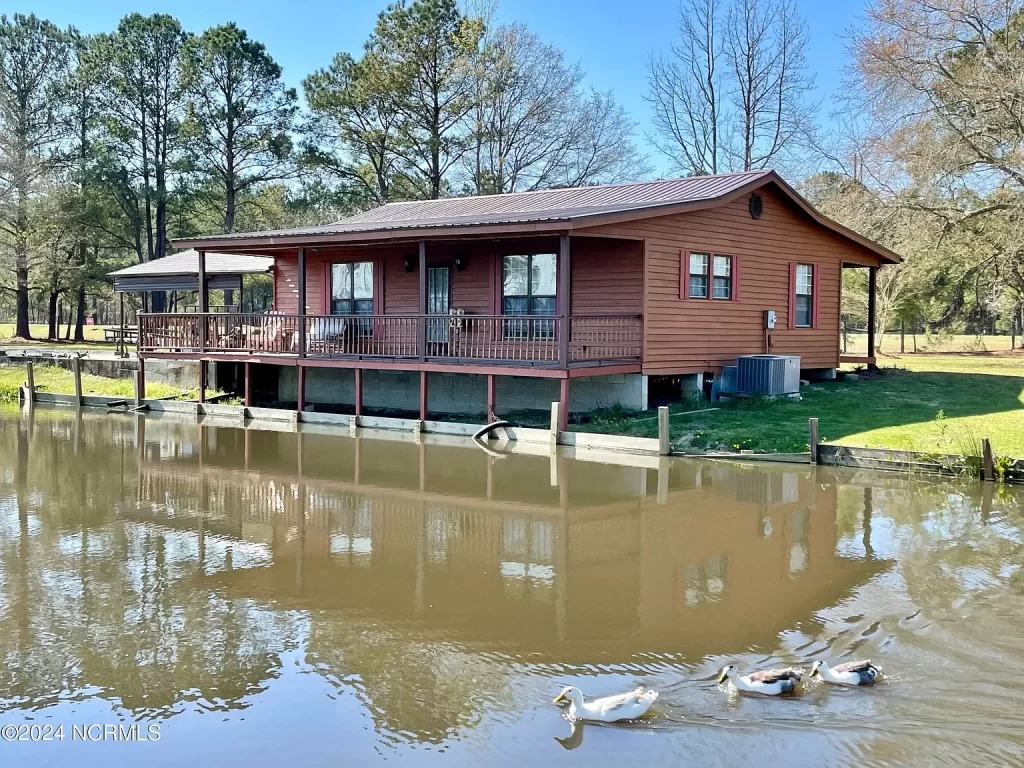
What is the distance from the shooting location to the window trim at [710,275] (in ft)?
58.3

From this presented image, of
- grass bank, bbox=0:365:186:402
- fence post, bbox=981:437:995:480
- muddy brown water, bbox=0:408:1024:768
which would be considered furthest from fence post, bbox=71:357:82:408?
fence post, bbox=981:437:995:480

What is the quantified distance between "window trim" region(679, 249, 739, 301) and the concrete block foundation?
2.17 m

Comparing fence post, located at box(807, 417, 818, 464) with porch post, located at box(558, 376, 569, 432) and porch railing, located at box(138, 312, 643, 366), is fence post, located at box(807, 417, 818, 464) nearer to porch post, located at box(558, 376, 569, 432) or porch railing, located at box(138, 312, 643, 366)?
porch post, located at box(558, 376, 569, 432)

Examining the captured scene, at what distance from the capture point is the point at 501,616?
23.6 ft

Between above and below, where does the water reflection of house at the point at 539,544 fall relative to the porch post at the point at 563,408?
below

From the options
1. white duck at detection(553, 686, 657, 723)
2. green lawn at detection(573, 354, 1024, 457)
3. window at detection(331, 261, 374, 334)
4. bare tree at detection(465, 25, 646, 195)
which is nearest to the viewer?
white duck at detection(553, 686, 657, 723)

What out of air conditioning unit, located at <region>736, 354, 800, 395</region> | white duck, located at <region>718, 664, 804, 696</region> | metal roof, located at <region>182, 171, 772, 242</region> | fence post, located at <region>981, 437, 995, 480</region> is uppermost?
metal roof, located at <region>182, 171, 772, 242</region>

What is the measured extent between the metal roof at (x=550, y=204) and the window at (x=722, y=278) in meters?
1.42

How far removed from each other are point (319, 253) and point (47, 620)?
16.0 m

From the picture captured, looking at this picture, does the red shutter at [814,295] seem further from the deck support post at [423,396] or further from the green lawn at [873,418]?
the deck support post at [423,396]

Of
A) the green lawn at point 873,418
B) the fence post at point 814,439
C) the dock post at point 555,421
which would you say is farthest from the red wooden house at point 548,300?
the fence post at point 814,439

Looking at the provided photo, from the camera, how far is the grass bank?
79.2 feet

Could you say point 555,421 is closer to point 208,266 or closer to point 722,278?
point 722,278

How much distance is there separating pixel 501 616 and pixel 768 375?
39.7 ft
